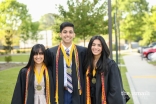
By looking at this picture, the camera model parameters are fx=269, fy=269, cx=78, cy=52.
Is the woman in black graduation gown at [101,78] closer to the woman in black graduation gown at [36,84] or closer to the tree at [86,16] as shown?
the woman in black graduation gown at [36,84]

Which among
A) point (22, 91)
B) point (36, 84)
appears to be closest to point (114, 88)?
point (36, 84)

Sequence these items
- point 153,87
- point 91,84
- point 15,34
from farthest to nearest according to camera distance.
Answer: point 15,34 < point 153,87 < point 91,84

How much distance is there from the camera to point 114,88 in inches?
145

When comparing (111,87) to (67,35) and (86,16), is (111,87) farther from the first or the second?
(86,16)

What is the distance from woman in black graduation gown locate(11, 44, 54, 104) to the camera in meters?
3.82

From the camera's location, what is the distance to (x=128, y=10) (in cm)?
3894

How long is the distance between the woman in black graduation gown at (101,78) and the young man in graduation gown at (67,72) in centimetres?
13

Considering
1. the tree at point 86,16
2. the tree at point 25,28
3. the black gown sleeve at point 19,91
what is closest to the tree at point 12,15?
the tree at point 25,28

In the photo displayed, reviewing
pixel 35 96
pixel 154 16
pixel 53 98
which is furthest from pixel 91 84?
pixel 154 16

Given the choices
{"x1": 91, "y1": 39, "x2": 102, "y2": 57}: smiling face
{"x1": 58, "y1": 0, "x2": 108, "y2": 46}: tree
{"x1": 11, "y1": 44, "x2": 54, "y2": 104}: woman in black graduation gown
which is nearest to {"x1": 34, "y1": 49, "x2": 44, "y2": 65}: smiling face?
{"x1": 11, "y1": 44, "x2": 54, "y2": 104}: woman in black graduation gown

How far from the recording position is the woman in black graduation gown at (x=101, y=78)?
370 cm

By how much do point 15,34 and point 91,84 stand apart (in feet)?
117

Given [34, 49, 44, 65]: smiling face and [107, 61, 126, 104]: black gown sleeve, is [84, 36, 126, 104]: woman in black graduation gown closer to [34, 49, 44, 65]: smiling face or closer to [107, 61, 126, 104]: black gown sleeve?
[107, 61, 126, 104]: black gown sleeve

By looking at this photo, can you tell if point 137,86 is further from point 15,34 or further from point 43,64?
point 15,34
